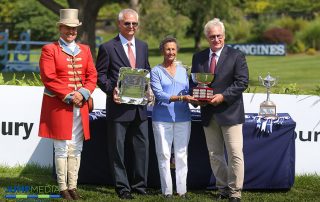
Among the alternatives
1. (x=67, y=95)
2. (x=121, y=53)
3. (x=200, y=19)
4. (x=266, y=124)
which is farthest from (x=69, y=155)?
(x=200, y=19)

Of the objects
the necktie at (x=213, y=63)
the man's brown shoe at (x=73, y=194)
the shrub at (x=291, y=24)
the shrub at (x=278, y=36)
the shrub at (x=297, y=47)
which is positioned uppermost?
the shrub at (x=291, y=24)

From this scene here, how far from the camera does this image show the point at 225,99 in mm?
6012

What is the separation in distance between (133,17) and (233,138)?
1.44 metres

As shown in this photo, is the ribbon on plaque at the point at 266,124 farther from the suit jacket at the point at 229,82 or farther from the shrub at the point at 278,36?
the shrub at the point at 278,36

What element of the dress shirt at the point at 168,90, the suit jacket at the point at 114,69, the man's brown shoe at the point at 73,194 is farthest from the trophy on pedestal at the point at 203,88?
the man's brown shoe at the point at 73,194

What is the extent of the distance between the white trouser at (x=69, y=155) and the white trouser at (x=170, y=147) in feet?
2.36

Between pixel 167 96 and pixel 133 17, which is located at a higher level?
pixel 133 17

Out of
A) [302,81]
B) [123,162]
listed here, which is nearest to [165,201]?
[123,162]

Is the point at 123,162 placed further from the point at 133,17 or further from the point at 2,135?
the point at 2,135

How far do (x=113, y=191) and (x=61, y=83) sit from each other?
4.50 feet

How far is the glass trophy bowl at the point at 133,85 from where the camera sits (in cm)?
618

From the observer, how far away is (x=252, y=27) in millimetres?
44094
